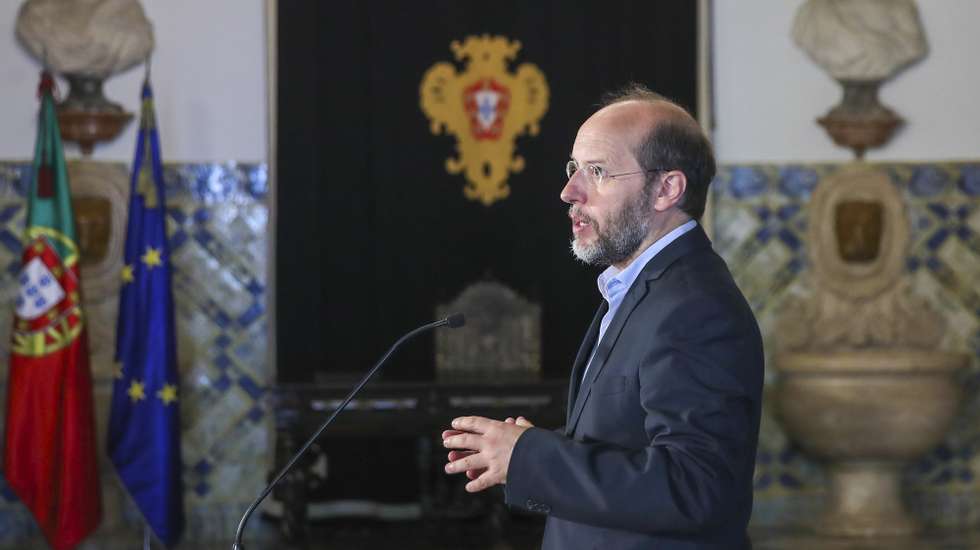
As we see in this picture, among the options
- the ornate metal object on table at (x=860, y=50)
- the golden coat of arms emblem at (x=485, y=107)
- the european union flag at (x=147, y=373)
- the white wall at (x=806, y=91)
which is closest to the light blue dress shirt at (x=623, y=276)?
the european union flag at (x=147, y=373)

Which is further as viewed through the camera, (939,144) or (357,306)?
(939,144)

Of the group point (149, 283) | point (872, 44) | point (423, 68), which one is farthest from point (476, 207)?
point (872, 44)

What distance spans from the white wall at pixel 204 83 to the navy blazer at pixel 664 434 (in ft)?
15.3

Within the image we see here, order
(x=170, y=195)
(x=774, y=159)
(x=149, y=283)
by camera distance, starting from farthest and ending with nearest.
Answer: (x=774, y=159), (x=170, y=195), (x=149, y=283)

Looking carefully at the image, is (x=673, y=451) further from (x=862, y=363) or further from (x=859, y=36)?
(x=859, y=36)

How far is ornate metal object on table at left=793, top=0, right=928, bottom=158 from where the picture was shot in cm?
704

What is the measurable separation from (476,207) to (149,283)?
5.42ft

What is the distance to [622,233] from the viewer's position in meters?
2.40

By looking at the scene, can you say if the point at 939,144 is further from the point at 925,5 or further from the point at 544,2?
the point at 544,2

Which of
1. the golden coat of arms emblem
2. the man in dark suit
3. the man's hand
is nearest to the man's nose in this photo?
the man in dark suit

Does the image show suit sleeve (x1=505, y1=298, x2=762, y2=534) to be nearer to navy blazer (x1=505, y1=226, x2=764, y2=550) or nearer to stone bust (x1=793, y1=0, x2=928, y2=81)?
navy blazer (x1=505, y1=226, x2=764, y2=550)

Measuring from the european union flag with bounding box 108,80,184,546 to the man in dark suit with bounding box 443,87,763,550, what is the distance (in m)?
3.85

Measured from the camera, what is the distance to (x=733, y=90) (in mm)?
7121

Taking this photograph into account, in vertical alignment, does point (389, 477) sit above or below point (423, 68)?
below
